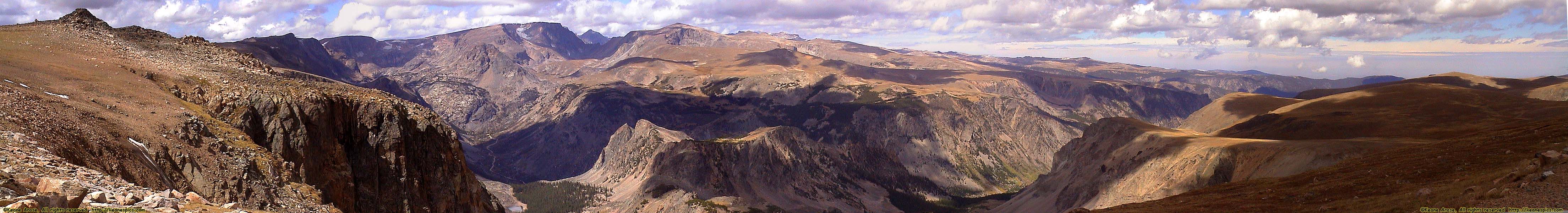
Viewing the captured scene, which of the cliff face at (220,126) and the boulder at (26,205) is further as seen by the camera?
the cliff face at (220,126)

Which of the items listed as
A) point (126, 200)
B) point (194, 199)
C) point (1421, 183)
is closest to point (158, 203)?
point (126, 200)

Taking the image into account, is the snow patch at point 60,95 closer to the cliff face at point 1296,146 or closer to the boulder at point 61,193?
the boulder at point 61,193

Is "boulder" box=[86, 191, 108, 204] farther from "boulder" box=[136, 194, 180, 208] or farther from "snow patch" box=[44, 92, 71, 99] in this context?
"snow patch" box=[44, 92, 71, 99]

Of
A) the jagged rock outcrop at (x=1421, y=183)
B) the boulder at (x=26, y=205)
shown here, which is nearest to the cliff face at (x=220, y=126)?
the boulder at (x=26, y=205)

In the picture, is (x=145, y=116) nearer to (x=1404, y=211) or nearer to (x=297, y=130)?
(x=297, y=130)

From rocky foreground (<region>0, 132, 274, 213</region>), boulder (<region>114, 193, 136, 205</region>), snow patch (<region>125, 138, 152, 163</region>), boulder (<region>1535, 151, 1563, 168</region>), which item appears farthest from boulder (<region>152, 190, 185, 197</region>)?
boulder (<region>1535, 151, 1563, 168</region>)

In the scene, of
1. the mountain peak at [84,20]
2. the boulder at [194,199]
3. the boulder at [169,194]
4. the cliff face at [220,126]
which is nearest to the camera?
the boulder at [169,194]
